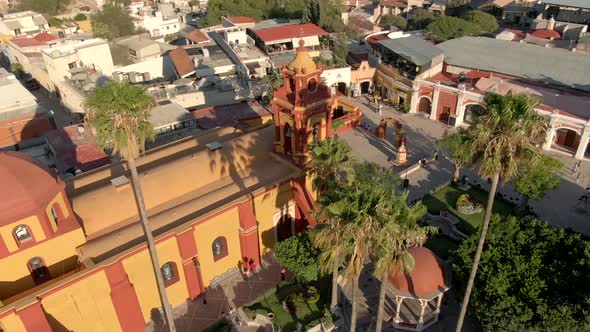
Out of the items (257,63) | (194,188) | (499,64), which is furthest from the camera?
(257,63)

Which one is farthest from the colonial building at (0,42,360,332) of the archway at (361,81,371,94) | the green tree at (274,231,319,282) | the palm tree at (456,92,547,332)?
the archway at (361,81,371,94)

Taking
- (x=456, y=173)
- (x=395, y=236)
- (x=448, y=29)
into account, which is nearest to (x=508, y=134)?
(x=395, y=236)

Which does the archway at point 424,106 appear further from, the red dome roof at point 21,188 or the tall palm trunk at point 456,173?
the red dome roof at point 21,188

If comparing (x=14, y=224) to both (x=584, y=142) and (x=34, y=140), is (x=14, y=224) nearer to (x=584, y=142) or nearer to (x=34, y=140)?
(x=34, y=140)

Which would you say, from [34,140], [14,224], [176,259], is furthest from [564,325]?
[34,140]

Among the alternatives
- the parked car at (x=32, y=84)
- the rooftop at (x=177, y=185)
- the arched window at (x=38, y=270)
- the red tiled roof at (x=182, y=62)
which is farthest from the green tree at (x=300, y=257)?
the parked car at (x=32, y=84)

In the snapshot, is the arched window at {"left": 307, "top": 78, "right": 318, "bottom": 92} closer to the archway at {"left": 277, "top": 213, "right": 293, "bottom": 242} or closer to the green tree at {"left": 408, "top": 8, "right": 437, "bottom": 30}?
the archway at {"left": 277, "top": 213, "right": 293, "bottom": 242}
